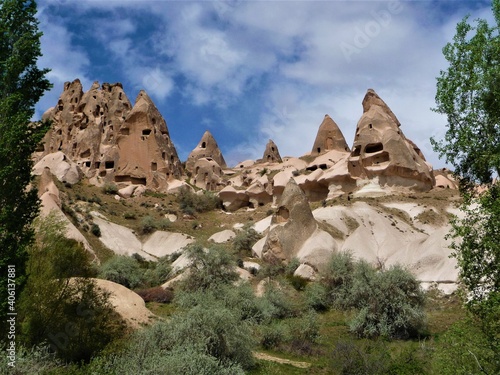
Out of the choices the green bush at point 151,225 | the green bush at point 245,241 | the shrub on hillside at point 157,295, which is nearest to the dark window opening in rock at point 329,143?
the green bush at point 151,225

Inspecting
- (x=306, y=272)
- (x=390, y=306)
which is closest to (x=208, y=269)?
(x=306, y=272)

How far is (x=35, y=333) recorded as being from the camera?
11.0 metres

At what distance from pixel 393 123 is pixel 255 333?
3179 centimetres

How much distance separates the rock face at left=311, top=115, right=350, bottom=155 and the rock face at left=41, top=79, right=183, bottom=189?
17183mm

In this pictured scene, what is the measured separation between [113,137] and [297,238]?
36.6 meters

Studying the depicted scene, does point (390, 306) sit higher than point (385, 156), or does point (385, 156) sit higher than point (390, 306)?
point (385, 156)

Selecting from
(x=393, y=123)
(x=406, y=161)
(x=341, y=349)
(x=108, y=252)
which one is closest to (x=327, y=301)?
(x=341, y=349)

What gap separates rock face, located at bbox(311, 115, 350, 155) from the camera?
6106 centimetres

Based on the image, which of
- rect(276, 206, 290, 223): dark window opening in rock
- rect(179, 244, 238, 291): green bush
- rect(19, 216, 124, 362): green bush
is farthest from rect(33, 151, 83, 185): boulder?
rect(19, 216, 124, 362): green bush

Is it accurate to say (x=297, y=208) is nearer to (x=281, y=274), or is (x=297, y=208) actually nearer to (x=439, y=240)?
(x=281, y=274)

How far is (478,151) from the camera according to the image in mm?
9758

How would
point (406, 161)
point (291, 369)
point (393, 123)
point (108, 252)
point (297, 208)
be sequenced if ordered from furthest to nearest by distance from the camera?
point (393, 123)
point (406, 161)
point (108, 252)
point (297, 208)
point (291, 369)

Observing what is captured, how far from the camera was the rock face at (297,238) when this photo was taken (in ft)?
85.9

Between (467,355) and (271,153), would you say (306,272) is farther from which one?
(271,153)
